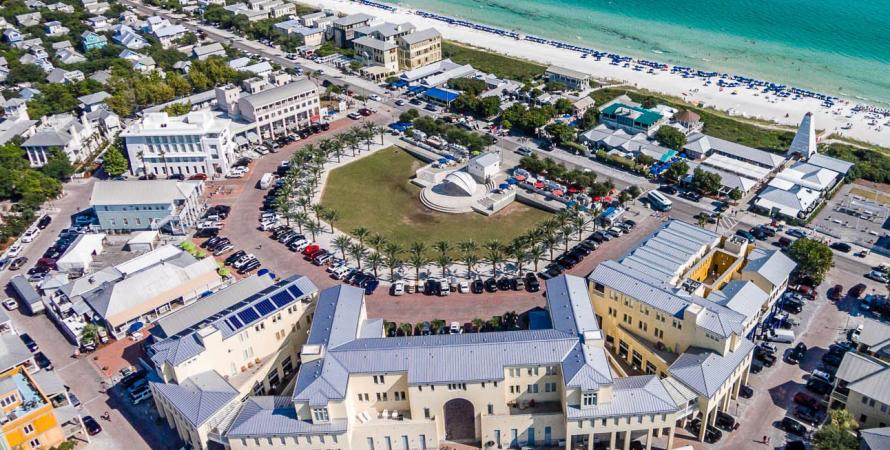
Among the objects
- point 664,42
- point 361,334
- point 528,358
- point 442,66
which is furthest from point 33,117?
point 664,42

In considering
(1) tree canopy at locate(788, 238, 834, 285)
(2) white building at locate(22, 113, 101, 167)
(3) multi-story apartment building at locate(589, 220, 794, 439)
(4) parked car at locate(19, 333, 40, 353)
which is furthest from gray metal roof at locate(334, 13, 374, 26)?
(1) tree canopy at locate(788, 238, 834, 285)

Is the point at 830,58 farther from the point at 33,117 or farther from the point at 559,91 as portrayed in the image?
the point at 33,117

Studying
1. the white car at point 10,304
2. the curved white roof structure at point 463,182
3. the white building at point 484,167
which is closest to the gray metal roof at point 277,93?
the white building at point 484,167

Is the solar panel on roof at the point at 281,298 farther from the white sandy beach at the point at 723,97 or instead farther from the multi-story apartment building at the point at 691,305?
the white sandy beach at the point at 723,97

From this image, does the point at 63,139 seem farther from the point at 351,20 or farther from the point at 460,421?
the point at 460,421

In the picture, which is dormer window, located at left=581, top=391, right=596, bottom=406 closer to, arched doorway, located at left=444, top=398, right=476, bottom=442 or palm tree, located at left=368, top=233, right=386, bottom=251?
arched doorway, located at left=444, top=398, right=476, bottom=442

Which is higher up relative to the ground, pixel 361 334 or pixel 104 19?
pixel 104 19
